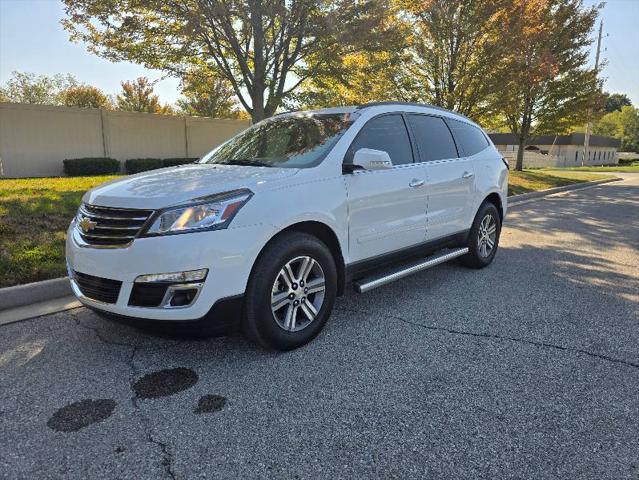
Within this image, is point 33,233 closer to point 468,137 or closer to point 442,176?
point 442,176

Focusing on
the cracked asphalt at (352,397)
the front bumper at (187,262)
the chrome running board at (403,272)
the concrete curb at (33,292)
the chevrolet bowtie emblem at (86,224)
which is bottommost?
the cracked asphalt at (352,397)

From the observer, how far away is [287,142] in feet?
13.3

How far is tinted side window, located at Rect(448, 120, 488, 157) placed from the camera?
17.1 feet

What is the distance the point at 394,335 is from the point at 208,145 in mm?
20011

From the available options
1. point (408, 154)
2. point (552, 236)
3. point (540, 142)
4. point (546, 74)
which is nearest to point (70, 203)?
point (408, 154)

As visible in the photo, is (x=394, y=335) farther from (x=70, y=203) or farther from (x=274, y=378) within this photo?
(x=70, y=203)

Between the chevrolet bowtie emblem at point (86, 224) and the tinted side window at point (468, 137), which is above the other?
the tinted side window at point (468, 137)

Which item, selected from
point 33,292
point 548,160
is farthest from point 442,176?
point 548,160

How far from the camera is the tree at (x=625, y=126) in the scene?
77875mm

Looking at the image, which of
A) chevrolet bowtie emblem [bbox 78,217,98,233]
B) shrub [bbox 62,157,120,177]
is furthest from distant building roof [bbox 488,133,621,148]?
chevrolet bowtie emblem [bbox 78,217,98,233]

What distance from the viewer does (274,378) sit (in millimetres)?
2961

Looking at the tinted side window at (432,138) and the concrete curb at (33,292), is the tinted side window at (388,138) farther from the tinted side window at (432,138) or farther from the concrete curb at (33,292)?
the concrete curb at (33,292)

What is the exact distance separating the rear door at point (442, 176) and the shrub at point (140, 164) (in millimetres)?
15090

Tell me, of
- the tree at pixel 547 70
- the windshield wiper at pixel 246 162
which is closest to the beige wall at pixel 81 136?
the tree at pixel 547 70
